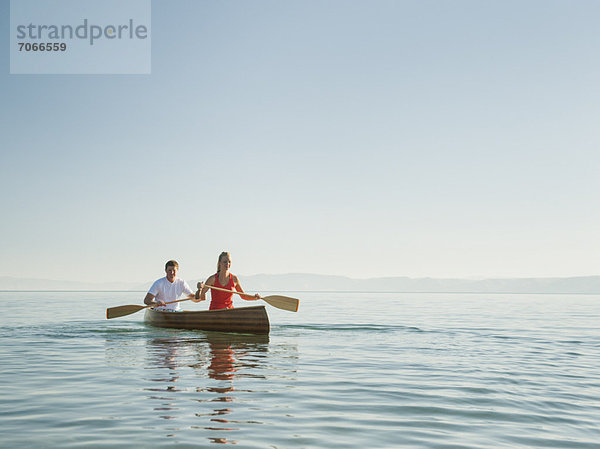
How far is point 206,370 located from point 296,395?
89.9 inches

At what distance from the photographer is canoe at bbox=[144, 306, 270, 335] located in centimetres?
1380

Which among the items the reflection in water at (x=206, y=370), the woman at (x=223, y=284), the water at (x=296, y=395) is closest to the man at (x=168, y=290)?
the woman at (x=223, y=284)

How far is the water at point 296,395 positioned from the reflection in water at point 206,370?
0.02 m

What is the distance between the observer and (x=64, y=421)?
5375 millimetres

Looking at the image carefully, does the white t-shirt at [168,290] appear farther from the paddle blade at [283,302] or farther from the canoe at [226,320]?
the paddle blade at [283,302]

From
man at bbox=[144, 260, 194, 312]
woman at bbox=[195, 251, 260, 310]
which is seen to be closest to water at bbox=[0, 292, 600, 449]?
woman at bbox=[195, 251, 260, 310]

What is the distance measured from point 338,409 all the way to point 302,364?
11.3ft

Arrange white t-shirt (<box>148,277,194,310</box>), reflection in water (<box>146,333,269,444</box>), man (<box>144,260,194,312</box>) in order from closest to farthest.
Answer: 1. reflection in water (<box>146,333,269,444</box>)
2. man (<box>144,260,194,312</box>)
3. white t-shirt (<box>148,277,194,310</box>)

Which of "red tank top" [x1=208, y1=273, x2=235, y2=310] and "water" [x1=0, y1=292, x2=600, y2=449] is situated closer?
"water" [x1=0, y1=292, x2=600, y2=449]

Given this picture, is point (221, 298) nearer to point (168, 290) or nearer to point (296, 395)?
point (168, 290)

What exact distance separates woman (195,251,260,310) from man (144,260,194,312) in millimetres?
1280

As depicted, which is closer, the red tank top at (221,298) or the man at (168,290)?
the red tank top at (221,298)

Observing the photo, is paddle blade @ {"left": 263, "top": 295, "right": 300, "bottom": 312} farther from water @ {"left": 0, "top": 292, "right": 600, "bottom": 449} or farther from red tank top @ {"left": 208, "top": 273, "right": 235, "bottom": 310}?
water @ {"left": 0, "top": 292, "right": 600, "bottom": 449}

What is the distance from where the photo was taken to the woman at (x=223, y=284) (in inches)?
560
